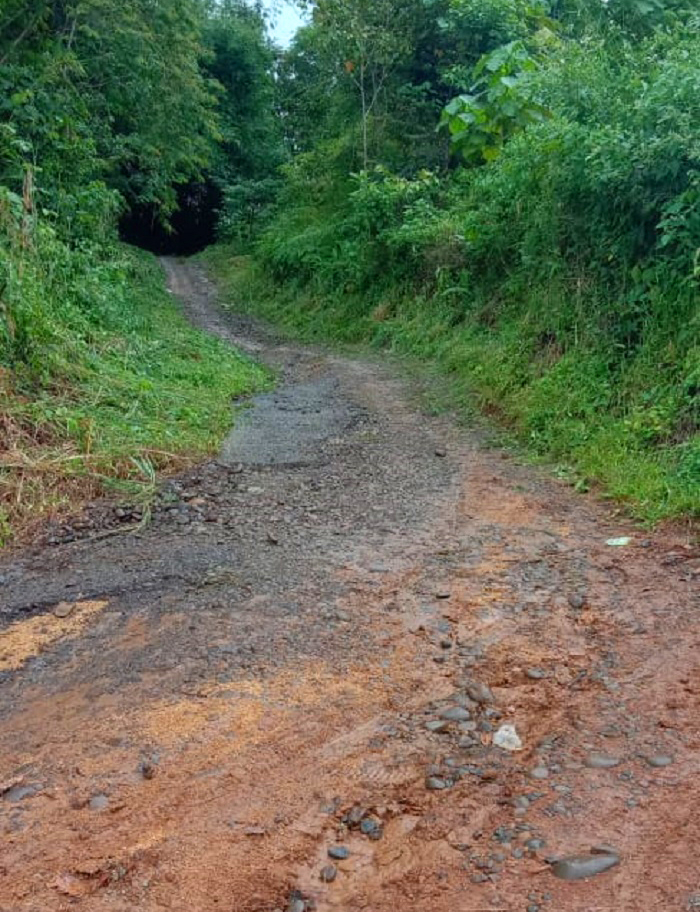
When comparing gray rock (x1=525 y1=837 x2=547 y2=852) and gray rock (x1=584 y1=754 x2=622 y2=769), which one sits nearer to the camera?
gray rock (x1=525 y1=837 x2=547 y2=852)

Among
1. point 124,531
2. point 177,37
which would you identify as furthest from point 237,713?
point 177,37

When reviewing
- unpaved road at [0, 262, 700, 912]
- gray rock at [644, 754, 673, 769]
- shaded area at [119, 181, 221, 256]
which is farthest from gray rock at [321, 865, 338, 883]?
shaded area at [119, 181, 221, 256]

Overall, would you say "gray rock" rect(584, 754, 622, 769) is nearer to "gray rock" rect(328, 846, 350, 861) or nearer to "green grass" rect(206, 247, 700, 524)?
"gray rock" rect(328, 846, 350, 861)

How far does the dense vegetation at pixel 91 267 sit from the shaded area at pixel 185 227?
6144 mm

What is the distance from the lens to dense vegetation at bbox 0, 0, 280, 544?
17.4 ft

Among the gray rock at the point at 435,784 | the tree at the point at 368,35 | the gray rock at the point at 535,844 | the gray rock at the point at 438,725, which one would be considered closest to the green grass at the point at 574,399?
the gray rock at the point at 438,725

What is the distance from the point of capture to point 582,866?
2.08 m

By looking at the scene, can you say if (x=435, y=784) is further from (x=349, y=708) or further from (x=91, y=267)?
(x=91, y=267)

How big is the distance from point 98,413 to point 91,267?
Answer: 5068 millimetres

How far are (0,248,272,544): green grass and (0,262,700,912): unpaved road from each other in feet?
1.43

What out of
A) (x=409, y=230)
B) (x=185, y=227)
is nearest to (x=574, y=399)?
(x=409, y=230)

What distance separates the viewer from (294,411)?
7848 mm

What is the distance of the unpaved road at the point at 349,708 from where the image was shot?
2102 mm

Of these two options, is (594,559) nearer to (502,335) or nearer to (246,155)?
(502,335)
